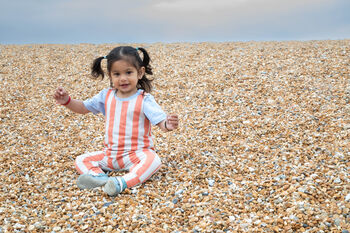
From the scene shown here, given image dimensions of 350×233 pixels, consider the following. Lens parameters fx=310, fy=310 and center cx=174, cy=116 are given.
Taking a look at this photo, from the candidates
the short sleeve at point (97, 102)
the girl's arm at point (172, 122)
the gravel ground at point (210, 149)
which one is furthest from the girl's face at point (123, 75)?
the gravel ground at point (210, 149)

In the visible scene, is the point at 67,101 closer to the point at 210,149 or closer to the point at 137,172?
the point at 137,172

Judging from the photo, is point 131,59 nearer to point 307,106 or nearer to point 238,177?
point 238,177

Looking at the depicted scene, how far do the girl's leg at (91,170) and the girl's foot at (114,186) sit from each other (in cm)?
20

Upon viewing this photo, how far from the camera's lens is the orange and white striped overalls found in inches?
144

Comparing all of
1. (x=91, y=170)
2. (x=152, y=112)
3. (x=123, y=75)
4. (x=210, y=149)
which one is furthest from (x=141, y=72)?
(x=210, y=149)

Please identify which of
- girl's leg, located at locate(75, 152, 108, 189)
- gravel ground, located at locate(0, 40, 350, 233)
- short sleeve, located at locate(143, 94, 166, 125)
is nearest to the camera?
gravel ground, located at locate(0, 40, 350, 233)

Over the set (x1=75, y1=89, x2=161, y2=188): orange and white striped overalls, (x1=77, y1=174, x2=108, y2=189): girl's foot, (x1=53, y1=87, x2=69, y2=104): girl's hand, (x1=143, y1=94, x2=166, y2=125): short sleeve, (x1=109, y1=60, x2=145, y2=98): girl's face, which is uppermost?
(x1=109, y1=60, x2=145, y2=98): girl's face

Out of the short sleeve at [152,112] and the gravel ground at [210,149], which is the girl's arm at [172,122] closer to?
the short sleeve at [152,112]

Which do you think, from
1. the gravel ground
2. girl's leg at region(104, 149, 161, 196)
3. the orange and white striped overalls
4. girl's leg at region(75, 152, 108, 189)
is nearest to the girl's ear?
the orange and white striped overalls

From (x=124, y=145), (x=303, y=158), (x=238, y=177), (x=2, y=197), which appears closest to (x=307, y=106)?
(x=303, y=158)

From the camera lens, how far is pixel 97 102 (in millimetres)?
4000

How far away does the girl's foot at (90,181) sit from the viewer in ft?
11.8

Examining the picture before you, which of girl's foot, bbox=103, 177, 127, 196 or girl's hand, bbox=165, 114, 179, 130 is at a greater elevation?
girl's hand, bbox=165, 114, 179, 130

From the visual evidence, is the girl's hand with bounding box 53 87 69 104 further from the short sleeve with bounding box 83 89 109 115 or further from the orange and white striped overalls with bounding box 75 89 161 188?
the orange and white striped overalls with bounding box 75 89 161 188
